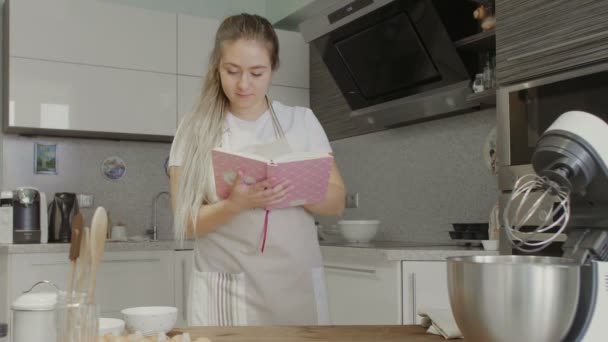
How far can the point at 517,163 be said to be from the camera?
203cm

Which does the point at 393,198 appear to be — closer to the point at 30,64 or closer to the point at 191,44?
the point at 191,44

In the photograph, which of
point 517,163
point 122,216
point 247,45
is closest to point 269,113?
point 247,45

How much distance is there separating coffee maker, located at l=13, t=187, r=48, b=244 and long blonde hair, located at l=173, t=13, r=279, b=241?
1864 millimetres

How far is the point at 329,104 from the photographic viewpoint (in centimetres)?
360

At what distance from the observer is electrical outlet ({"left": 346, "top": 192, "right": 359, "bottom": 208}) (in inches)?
140

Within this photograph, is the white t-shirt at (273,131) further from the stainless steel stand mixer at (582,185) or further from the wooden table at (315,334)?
the stainless steel stand mixer at (582,185)

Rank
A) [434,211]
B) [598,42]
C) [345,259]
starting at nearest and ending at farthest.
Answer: [598,42], [345,259], [434,211]

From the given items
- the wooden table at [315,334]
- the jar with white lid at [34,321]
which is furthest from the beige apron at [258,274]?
the jar with white lid at [34,321]

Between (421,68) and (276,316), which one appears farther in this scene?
(421,68)

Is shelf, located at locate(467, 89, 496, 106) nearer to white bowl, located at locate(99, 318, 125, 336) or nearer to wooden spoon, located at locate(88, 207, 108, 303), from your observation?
white bowl, located at locate(99, 318, 125, 336)

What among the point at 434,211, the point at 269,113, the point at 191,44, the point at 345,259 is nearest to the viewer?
the point at 269,113

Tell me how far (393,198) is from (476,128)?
67 cm

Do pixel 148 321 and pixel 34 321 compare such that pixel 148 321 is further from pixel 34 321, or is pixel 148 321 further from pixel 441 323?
pixel 441 323

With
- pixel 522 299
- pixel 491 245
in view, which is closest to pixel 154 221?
pixel 491 245
